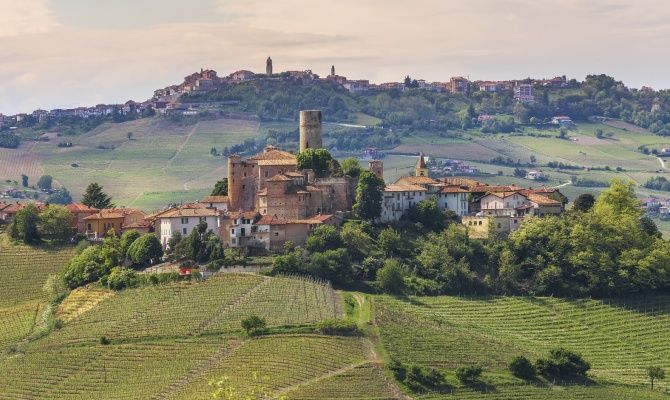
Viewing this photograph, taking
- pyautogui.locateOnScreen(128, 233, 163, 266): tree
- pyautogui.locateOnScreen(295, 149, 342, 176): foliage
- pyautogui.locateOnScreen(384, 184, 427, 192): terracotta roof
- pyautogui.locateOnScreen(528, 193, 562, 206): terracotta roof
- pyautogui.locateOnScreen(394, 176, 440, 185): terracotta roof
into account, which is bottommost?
pyautogui.locateOnScreen(128, 233, 163, 266): tree

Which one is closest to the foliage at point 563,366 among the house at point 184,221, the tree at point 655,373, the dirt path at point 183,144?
the tree at point 655,373

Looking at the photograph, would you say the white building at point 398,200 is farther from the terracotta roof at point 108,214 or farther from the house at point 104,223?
the terracotta roof at point 108,214

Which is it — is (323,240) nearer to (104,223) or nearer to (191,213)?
(191,213)

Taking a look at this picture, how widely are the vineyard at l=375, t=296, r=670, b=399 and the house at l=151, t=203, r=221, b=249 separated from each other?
40.5ft

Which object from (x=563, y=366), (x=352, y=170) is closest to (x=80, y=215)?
(x=352, y=170)

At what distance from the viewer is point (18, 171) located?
15675 cm

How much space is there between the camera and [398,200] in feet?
276

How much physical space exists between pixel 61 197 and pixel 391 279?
75583 millimetres

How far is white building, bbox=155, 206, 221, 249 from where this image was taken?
255ft

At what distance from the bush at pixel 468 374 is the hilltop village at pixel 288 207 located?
18310mm

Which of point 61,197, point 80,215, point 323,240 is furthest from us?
point 61,197

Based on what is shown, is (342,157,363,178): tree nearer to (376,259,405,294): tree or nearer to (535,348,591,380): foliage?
(376,259,405,294): tree

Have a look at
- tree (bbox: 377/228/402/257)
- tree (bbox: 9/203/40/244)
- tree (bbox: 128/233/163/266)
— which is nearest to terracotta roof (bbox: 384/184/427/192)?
tree (bbox: 377/228/402/257)

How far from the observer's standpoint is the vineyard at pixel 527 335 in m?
62.5
